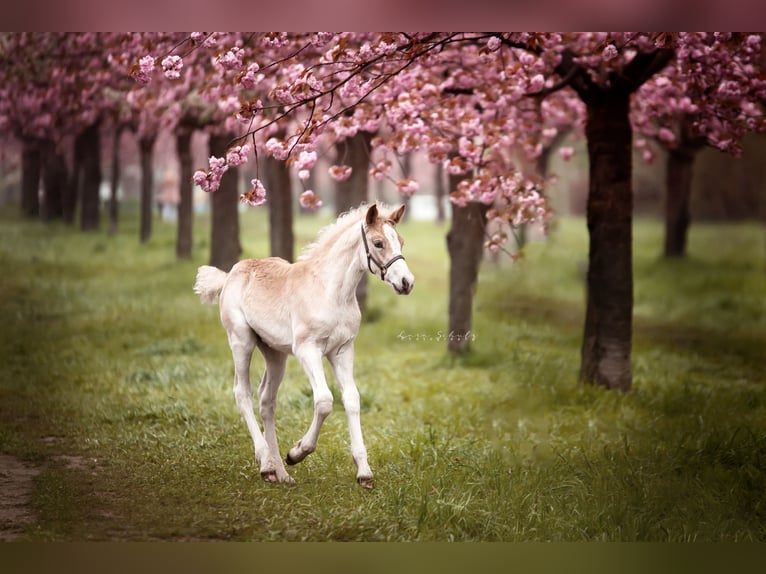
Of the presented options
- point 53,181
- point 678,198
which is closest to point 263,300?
point 53,181

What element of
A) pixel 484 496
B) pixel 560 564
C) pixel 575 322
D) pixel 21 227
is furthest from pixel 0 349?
pixel 575 322

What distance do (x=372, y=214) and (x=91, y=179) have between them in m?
3.60

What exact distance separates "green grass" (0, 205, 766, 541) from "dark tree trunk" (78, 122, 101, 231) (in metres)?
0.16

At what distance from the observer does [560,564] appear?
4.41 meters

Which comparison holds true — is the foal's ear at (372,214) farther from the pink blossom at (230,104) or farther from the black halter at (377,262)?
the pink blossom at (230,104)

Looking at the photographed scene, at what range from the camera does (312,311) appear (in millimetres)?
4344

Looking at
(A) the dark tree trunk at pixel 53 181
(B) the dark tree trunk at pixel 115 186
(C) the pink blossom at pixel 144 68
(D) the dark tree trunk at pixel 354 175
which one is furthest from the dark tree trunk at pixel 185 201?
(C) the pink blossom at pixel 144 68

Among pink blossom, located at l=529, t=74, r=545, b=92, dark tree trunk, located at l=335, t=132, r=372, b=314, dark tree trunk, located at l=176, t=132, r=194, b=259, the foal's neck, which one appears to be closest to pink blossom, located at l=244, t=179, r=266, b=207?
the foal's neck

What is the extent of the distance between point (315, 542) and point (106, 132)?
15.0 feet

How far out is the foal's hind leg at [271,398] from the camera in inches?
179

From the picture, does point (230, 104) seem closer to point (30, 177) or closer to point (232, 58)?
point (232, 58)

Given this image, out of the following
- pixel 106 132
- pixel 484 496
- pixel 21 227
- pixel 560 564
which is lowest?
pixel 560 564

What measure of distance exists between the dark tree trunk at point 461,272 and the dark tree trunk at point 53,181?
3.02m
